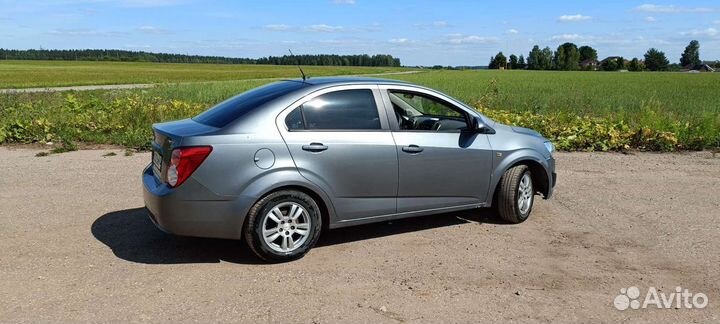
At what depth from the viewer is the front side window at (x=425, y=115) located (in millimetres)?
5610

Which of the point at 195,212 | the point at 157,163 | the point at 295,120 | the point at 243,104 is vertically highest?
the point at 243,104

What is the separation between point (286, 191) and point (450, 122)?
6.45 ft

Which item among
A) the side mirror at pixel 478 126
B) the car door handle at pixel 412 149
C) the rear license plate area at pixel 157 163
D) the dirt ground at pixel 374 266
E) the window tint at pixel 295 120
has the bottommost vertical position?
the dirt ground at pixel 374 266

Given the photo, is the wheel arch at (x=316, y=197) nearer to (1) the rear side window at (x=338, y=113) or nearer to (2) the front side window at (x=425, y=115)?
(1) the rear side window at (x=338, y=113)

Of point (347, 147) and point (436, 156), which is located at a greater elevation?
Answer: point (347, 147)

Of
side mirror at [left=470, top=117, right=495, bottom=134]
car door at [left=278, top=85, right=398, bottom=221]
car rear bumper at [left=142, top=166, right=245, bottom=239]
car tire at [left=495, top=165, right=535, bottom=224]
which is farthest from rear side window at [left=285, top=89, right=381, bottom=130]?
car tire at [left=495, top=165, right=535, bottom=224]

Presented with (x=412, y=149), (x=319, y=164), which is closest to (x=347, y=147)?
(x=319, y=164)

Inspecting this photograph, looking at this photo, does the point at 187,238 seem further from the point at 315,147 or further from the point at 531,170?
the point at 531,170

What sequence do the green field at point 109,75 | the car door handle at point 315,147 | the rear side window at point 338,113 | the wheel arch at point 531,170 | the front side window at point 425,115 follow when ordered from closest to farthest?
1. the car door handle at point 315,147
2. the rear side window at point 338,113
3. the front side window at point 425,115
4. the wheel arch at point 531,170
5. the green field at point 109,75

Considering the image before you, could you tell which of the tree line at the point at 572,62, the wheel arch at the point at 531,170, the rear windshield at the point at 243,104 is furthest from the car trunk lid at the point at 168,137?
the tree line at the point at 572,62

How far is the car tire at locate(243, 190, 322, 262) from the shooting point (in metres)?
4.71

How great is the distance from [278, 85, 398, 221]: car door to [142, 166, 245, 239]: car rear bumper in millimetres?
666

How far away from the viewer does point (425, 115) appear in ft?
21.3

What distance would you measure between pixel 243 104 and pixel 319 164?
35.0 inches
